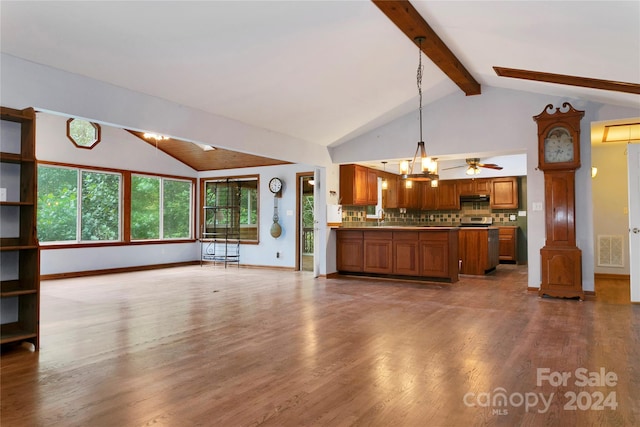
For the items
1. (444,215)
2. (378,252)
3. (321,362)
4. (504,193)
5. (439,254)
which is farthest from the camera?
(444,215)

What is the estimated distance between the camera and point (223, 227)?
1023 cm

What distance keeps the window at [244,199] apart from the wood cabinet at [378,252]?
3103 millimetres

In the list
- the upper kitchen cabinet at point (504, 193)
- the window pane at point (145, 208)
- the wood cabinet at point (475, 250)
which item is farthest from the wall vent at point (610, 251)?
the window pane at point (145, 208)

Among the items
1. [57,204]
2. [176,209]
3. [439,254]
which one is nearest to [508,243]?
[439,254]

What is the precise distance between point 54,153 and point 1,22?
5.24m

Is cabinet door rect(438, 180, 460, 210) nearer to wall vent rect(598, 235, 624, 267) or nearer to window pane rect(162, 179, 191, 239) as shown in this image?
wall vent rect(598, 235, 624, 267)

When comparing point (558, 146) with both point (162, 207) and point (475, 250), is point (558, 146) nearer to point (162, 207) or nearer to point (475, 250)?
point (475, 250)

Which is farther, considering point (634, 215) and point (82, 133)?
point (82, 133)

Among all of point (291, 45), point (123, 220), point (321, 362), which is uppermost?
point (291, 45)

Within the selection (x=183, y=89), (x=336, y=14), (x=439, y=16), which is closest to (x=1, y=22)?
(x=183, y=89)

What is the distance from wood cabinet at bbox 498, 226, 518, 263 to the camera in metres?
10.0

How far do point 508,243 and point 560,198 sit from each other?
15.0 feet

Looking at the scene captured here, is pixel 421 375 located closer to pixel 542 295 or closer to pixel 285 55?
pixel 285 55

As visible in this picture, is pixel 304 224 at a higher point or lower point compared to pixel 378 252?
higher
